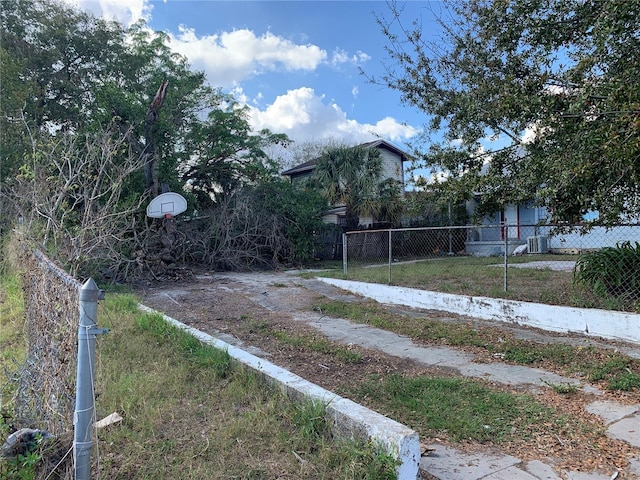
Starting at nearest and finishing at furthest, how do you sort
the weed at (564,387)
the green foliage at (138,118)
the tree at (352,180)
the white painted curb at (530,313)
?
1. the weed at (564,387)
2. the white painted curb at (530,313)
3. the green foliage at (138,118)
4. the tree at (352,180)

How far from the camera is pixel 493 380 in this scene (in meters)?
4.03

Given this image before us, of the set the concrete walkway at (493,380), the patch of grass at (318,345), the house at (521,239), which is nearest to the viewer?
the concrete walkway at (493,380)

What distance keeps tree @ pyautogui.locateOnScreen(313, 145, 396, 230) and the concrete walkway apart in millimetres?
10431

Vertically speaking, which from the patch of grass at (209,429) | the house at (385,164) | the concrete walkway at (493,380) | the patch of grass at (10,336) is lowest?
the concrete walkway at (493,380)

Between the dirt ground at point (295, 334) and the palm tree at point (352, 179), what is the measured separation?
20.3 feet

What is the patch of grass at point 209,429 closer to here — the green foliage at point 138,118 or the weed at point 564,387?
the weed at point 564,387

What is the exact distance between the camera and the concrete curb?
2283mm

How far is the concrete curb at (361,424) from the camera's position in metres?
2.28

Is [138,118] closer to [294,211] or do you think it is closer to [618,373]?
[294,211]

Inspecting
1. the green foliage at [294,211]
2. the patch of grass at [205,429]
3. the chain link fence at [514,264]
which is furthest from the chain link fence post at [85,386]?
the green foliage at [294,211]

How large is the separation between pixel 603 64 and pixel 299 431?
16.2 ft

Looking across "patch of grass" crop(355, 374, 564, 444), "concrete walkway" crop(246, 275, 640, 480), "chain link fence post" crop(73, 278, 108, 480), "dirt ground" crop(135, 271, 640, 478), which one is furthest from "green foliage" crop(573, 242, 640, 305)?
"chain link fence post" crop(73, 278, 108, 480)

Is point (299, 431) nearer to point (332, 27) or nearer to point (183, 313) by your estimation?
point (183, 313)

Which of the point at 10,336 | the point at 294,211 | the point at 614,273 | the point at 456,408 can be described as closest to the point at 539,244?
the point at 294,211
